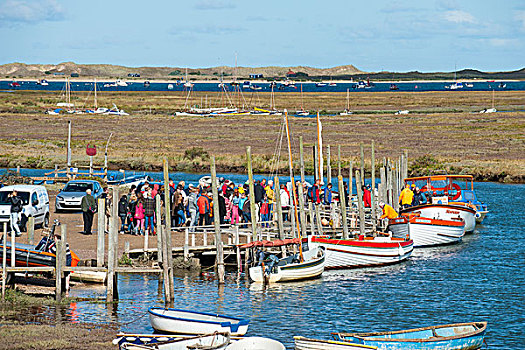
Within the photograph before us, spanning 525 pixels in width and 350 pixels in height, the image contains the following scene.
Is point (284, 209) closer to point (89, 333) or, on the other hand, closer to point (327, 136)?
point (89, 333)

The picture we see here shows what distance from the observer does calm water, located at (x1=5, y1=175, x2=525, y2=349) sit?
73.8ft

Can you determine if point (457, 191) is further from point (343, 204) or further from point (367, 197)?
point (343, 204)

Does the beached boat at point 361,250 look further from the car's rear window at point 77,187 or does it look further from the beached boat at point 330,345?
the car's rear window at point 77,187

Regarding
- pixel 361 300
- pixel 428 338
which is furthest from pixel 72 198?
pixel 428 338

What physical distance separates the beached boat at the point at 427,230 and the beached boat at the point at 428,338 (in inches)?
640

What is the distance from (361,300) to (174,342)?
10009 mm

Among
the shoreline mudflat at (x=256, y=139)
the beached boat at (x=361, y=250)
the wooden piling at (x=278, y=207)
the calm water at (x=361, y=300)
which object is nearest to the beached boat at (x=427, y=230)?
the calm water at (x=361, y=300)

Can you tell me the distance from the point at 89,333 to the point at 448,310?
11386 mm

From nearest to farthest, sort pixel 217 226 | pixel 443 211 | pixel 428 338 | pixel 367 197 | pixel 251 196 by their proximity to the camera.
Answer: pixel 428 338 → pixel 217 226 → pixel 251 196 → pixel 367 197 → pixel 443 211

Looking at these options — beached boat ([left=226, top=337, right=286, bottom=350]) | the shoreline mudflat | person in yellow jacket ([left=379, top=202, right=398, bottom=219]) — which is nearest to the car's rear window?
the shoreline mudflat

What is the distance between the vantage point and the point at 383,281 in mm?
29250

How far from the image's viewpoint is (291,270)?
2802cm

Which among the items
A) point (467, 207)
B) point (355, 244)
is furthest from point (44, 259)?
point (467, 207)

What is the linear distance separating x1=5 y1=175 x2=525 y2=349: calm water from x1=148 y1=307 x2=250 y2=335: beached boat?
128cm
